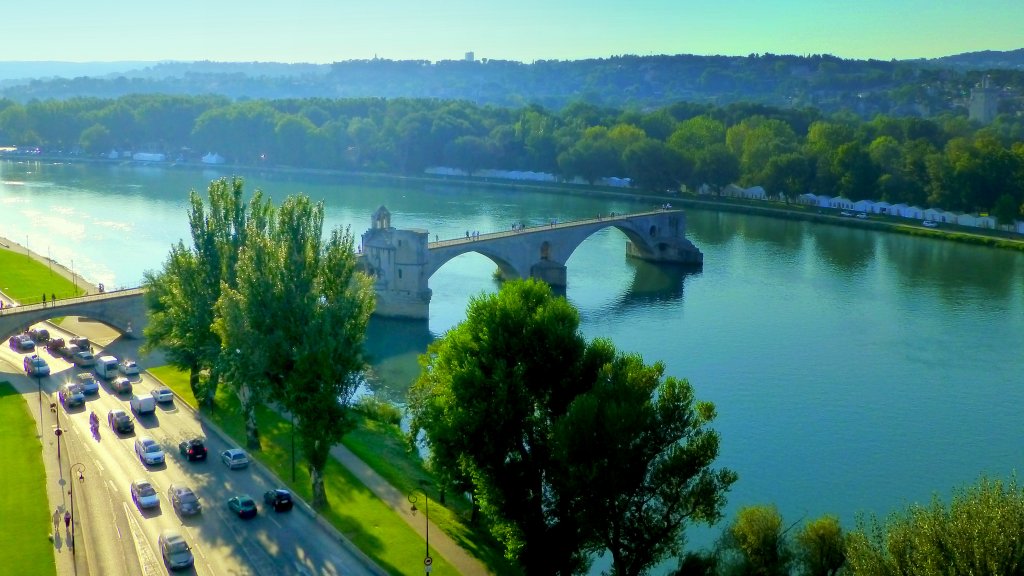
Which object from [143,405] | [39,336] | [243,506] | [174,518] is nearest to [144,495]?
[174,518]

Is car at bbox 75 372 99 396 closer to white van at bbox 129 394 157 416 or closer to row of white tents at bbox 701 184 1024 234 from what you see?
white van at bbox 129 394 157 416

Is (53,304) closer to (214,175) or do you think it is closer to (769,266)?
(769,266)

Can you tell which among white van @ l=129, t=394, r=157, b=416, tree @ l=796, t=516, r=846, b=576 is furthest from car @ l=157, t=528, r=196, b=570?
tree @ l=796, t=516, r=846, b=576

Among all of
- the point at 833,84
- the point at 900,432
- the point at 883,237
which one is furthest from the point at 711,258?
the point at 833,84

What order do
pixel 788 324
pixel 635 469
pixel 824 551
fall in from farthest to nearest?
1. pixel 788 324
2. pixel 635 469
3. pixel 824 551

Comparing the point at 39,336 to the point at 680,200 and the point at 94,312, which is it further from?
the point at 680,200

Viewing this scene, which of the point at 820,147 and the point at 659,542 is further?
the point at 820,147
